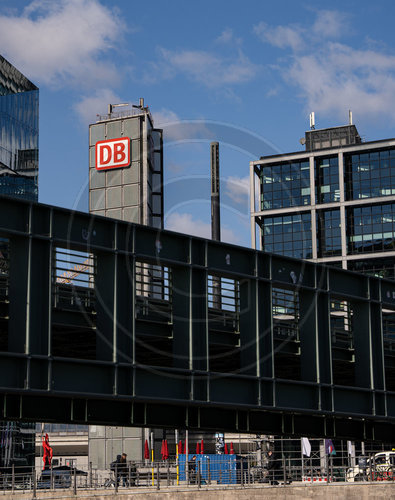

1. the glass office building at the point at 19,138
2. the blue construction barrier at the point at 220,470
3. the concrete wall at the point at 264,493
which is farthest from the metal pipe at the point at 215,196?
the concrete wall at the point at 264,493

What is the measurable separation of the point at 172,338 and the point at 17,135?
110 meters

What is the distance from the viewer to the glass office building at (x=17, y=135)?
129 m

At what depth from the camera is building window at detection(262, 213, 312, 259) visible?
4692 inches

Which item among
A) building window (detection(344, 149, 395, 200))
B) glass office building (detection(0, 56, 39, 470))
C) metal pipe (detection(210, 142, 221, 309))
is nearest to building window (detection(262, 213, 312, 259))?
building window (detection(344, 149, 395, 200))

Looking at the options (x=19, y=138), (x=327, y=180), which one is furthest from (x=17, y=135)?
(x=327, y=180)

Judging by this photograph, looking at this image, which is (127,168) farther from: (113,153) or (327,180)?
(327,180)

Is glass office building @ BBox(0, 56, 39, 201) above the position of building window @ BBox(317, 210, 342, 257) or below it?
above

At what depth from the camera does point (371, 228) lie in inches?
4547

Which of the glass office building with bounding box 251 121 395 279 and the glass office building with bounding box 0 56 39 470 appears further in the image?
the glass office building with bounding box 0 56 39 470

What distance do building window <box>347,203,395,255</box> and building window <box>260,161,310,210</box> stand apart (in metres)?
7.12

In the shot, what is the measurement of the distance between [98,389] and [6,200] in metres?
6.00

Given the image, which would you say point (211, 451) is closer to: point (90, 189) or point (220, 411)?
point (90, 189)

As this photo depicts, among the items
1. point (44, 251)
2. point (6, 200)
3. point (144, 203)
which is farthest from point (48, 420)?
point (144, 203)

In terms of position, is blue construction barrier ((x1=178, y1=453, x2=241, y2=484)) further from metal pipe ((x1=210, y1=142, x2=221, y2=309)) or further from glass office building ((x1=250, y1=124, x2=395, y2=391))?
glass office building ((x1=250, y1=124, x2=395, y2=391))
